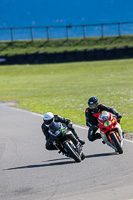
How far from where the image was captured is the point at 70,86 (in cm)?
3198

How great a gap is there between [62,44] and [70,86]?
18628mm

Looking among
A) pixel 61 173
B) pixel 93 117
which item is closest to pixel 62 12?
pixel 93 117

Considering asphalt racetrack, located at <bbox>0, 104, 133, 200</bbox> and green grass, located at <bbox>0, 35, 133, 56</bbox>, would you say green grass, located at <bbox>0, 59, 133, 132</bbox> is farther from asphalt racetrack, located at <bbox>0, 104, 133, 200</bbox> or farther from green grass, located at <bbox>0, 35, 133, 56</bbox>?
asphalt racetrack, located at <bbox>0, 104, 133, 200</bbox>

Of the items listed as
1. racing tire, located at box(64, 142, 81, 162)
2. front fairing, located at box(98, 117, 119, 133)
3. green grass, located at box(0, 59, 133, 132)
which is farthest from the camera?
green grass, located at box(0, 59, 133, 132)

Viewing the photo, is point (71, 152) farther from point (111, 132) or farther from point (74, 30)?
point (74, 30)

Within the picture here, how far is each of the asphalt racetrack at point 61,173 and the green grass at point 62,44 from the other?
35.0 m

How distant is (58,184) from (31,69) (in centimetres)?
3738

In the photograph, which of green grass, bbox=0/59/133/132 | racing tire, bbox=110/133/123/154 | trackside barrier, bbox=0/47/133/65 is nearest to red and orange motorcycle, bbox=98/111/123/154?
racing tire, bbox=110/133/123/154

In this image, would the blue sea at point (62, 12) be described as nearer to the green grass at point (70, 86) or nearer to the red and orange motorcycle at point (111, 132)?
the green grass at point (70, 86)

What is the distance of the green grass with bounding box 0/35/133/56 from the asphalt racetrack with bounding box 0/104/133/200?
35.0m

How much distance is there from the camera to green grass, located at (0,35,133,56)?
4716 cm

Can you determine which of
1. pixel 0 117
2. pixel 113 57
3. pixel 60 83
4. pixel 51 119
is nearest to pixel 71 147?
pixel 51 119

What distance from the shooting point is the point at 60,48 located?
158ft

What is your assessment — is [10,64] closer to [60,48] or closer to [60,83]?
[60,48]
